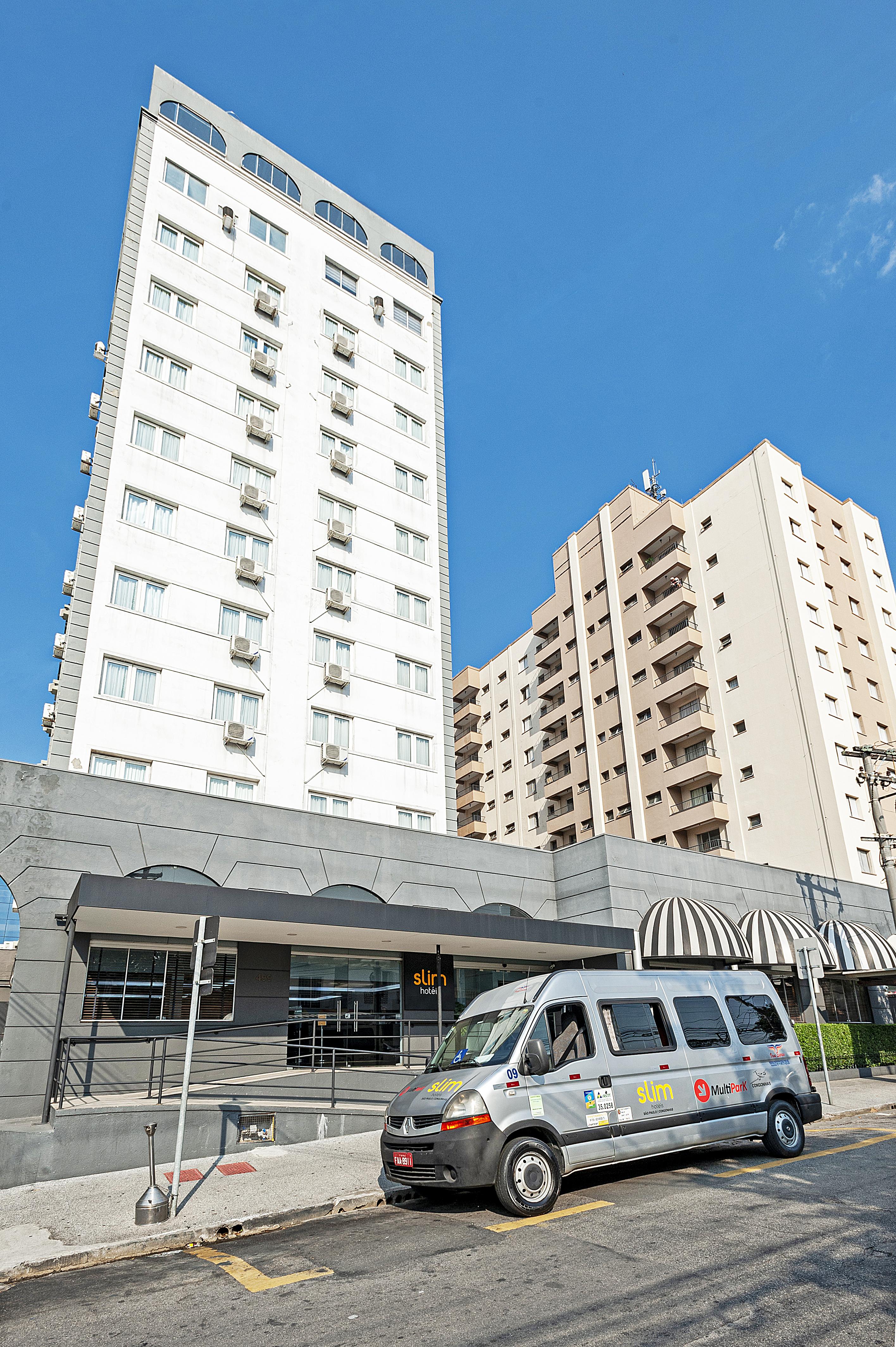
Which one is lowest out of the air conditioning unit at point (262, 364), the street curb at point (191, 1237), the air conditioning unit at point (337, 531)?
the street curb at point (191, 1237)

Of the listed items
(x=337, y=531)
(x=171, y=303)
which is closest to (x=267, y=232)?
(x=171, y=303)

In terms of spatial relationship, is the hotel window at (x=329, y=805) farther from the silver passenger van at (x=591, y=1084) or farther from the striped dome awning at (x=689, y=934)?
the silver passenger van at (x=591, y=1084)

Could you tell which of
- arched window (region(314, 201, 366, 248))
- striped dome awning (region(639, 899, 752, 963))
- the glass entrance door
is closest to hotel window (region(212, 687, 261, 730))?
the glass entrance door

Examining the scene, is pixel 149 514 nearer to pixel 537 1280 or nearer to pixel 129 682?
pixel 129 682

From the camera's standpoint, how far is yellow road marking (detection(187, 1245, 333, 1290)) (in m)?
6.70

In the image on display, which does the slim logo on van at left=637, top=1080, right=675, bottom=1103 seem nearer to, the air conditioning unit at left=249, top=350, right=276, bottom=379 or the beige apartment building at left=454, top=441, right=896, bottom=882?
the beige apartment building at left=454, top=441, right=896, bottom=882

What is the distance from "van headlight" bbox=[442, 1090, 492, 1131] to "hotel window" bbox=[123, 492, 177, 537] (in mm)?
20387

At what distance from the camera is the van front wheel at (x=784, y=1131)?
34.7 feet

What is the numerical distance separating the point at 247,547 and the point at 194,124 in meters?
16.9

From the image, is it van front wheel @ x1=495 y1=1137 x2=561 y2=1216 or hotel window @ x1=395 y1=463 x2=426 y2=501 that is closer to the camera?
van front wheel @ x1=495 y1=1137 x2=561 y2=1216

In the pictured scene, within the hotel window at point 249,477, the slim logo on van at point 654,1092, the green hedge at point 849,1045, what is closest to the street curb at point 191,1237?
the slim logo on van at point 654,1092

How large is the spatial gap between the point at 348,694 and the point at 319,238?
1932 cm

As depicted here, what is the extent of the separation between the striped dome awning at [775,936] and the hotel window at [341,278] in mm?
27925

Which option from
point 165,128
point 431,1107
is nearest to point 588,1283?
point 431,1107
